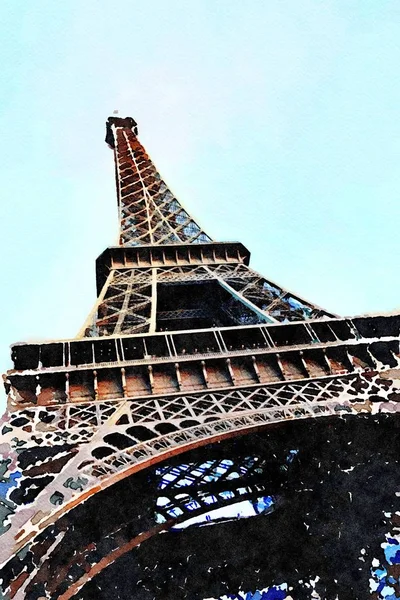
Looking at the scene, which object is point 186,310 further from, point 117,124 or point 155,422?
point 117,124

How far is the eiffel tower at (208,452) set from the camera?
418 inches

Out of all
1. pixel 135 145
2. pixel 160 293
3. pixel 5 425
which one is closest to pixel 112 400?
pixel 5 425

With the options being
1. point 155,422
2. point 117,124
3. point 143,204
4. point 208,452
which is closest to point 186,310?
point 208,452

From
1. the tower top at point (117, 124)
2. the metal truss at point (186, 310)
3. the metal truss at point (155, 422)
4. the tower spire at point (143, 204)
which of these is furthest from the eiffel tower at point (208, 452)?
the tower top at point (117, 124)

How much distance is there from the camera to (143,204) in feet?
114

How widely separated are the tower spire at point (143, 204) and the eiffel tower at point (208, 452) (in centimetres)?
1266

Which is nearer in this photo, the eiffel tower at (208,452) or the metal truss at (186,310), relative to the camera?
the eiffel tower at (208,452)

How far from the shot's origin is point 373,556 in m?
13.8

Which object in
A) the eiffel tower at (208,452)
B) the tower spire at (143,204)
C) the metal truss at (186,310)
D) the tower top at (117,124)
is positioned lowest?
the eiffel tower at (208,452)

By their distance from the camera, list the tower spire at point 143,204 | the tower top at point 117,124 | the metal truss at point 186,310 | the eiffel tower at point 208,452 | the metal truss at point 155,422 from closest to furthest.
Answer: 1. the metal truss at point 155,422
2. the eiffel tower at point 208,452
3. the metal truss at point 186,310
4. the tower spire at point 143,204
5. the tower top at point 117,124

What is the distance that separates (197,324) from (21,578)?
53.1ft

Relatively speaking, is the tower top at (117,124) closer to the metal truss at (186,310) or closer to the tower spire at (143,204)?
the tower spire at (143,204)

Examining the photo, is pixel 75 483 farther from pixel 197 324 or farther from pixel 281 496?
pixel 197 324

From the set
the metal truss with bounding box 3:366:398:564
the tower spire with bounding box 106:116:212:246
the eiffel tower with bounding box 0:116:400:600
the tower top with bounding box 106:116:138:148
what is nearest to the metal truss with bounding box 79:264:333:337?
the eiffel tower with bounding box 0:116:400:600
